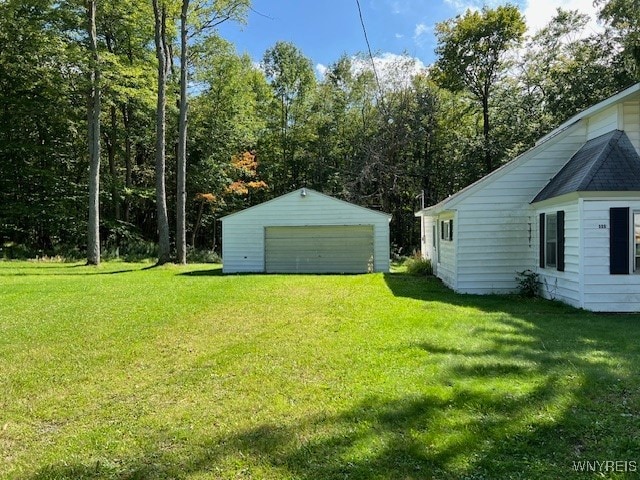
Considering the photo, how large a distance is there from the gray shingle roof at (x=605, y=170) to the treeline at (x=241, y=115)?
506 inches

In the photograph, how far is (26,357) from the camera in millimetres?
5352

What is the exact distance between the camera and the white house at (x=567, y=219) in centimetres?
804

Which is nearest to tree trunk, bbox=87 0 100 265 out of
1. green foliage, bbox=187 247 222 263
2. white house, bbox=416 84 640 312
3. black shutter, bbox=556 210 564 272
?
green foliage, bbox=187 247 222 263

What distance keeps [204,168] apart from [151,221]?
229 inches

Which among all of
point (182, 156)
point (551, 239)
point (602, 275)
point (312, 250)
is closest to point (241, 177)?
point (182, 156)

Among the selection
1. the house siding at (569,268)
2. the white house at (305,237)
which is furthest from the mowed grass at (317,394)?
the white house at (305,237)

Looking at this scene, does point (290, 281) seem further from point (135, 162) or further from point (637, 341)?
point (135, 162)

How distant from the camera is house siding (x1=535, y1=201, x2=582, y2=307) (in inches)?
326

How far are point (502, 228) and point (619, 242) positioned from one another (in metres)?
2.75

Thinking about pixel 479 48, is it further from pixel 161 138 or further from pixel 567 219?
pixel 567 219

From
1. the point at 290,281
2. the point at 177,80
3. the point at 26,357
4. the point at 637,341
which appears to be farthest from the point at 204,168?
the point at 637,341

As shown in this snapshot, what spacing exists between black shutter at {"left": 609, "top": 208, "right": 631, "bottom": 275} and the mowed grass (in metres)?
0.93

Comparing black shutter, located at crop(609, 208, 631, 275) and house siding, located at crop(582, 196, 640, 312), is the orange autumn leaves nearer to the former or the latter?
house siding, located at crop(582, 196, 640, 312)

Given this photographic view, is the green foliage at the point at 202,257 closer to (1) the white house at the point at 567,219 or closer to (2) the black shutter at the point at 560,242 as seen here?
(1) the white house at the point at 567,219
